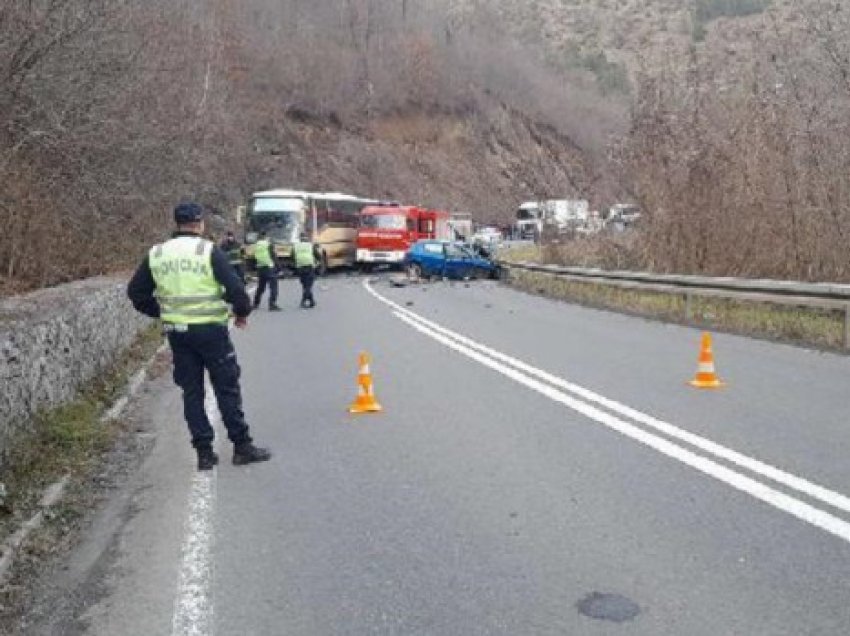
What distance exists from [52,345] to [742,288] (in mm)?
11253

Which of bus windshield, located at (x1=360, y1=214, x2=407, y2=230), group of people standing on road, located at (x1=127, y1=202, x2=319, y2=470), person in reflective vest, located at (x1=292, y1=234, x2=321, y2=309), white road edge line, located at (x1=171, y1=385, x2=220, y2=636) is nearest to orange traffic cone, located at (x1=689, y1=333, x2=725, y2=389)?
group of people standing on road, located at (x1=127, y1=202, x2=319, y2=470)

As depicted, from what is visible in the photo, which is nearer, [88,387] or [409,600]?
[409,600]

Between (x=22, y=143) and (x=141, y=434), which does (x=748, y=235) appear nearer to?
(x=22, y=143)

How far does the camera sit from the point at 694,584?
4715 mm

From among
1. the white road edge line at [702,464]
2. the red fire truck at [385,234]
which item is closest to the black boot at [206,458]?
the white road edge line at [702,464]

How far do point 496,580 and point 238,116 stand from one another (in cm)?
5519

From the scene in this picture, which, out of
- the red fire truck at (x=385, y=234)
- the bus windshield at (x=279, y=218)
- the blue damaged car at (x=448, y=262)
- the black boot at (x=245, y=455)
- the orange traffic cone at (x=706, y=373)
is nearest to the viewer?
the black boot at (x=245, y=455)

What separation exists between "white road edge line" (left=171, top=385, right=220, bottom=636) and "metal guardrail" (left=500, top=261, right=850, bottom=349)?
375 inches

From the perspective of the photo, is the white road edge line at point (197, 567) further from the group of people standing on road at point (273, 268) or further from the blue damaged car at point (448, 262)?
the blue damaged car at point (448, 262)

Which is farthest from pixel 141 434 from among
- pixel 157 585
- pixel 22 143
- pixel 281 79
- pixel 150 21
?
pixel 281 79

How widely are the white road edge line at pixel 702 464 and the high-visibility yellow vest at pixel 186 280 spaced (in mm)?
3295

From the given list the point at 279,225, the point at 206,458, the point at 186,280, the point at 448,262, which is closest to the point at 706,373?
the point at 206,458

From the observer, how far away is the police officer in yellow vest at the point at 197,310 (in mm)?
7273

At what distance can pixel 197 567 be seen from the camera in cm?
524
